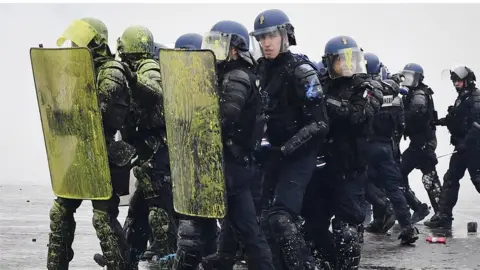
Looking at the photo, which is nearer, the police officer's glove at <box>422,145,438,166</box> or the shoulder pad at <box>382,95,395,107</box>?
the shoulder pad at <box>382,95,395,107</box>

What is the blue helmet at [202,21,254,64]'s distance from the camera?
221 inches

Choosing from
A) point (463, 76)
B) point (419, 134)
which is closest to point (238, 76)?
point (463, 76)

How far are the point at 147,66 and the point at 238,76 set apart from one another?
3.26ft

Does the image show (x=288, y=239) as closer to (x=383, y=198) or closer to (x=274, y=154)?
(x=274, y=154)

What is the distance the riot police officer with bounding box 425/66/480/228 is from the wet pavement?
10.6 inches

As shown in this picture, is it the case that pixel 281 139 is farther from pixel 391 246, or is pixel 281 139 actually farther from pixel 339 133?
pixel 391 246

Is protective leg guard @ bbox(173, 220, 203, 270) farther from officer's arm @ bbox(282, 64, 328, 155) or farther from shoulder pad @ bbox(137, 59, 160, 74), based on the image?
shoulder pad @ bbox(137, 59, 160, 74)

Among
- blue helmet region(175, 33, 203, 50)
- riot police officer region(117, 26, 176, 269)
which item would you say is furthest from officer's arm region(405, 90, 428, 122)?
riot police officer region(117, 26, 176, 269)

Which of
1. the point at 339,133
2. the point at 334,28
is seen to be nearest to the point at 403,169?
the point at 339,133

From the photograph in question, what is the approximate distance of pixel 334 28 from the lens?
1925cm

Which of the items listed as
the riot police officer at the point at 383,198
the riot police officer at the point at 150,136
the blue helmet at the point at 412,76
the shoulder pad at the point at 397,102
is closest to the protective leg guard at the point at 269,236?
the riot police officer at the point at 150,136

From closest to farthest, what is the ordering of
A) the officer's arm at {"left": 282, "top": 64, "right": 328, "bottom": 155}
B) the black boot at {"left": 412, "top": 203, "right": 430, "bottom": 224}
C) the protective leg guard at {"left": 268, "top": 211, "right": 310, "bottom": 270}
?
the protective leg guard at {"left": 268, "top": 211, "right": 310, "bottom": 270}, the officer's arm at {"left": 282, "top": 64, "right": 328, "bottom": 155}, the black boot at {"left": 412, "top": 203, "right": 430, "bottom": 224}

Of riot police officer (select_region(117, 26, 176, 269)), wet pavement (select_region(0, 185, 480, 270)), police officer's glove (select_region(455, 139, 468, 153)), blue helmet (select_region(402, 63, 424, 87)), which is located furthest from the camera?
police officer's glove (select_region(455, 139, 468, 153))

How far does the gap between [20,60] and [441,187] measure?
9.77 metres
